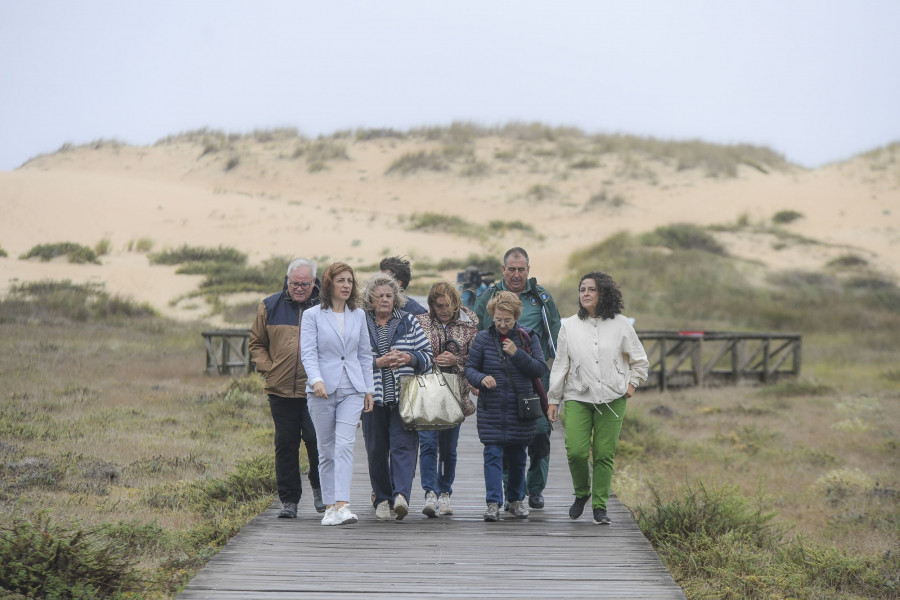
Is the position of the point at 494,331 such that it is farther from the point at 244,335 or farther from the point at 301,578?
the point at 244,335

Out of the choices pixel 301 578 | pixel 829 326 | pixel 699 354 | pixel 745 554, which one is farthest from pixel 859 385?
pixel 301 578

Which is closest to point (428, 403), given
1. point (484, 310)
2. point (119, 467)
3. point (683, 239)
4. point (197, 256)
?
point (484, 310)

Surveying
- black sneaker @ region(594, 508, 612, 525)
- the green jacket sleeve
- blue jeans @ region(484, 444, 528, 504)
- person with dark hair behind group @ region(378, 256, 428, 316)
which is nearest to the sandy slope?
person with dark hair behind group @ region(378, 256, 428, 316)

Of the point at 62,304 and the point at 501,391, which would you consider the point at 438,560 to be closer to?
the point at 501,391

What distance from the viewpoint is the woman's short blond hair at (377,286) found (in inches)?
271

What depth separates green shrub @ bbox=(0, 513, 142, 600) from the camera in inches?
205

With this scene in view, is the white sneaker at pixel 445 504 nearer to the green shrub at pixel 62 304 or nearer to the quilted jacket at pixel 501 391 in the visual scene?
the quilted jacket at pixel 501 391

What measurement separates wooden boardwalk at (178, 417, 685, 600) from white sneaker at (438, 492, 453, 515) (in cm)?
11

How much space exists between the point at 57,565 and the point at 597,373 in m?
3.66

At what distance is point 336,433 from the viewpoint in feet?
22.1

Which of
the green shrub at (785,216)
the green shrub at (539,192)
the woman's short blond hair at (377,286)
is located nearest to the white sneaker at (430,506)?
the woman's short blond hair at (377,286)

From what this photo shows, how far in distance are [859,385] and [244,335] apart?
1324cm

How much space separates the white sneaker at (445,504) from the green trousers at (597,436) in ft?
3.21

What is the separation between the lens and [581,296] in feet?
22.5
